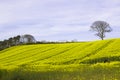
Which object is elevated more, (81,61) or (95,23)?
(95,23)

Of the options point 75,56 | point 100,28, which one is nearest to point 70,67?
point 75,56

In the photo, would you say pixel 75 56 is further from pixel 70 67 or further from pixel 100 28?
pixel 100 28

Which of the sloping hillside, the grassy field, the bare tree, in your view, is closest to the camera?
the grassy field

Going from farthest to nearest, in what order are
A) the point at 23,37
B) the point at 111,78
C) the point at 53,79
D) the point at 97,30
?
the point at 23,37, the point at 97,30, the point at 53,79, the point at 111,78

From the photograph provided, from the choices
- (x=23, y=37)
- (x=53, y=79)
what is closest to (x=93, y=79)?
(x=53, y=79)

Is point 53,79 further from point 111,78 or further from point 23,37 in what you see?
point 23,37

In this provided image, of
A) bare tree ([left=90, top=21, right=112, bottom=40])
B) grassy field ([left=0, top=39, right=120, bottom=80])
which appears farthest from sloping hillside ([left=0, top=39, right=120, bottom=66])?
bare tree ([left=90, top=21, right=112, bottom=40])

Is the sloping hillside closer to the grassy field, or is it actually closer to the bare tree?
the grassy field

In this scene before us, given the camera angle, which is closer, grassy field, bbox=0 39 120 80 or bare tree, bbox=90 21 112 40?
grassy field, bbox=0 39 120 80

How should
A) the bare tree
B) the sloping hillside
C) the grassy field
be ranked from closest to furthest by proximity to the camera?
the grassy field, the sloping hillside, the bare tree

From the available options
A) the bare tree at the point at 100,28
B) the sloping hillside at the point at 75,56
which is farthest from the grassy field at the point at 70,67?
the bare tree at the point at 100,28

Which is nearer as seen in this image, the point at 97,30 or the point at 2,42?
the point at 97,30

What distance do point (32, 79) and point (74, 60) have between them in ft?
76.9

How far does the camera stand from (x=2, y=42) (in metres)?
→ 141
